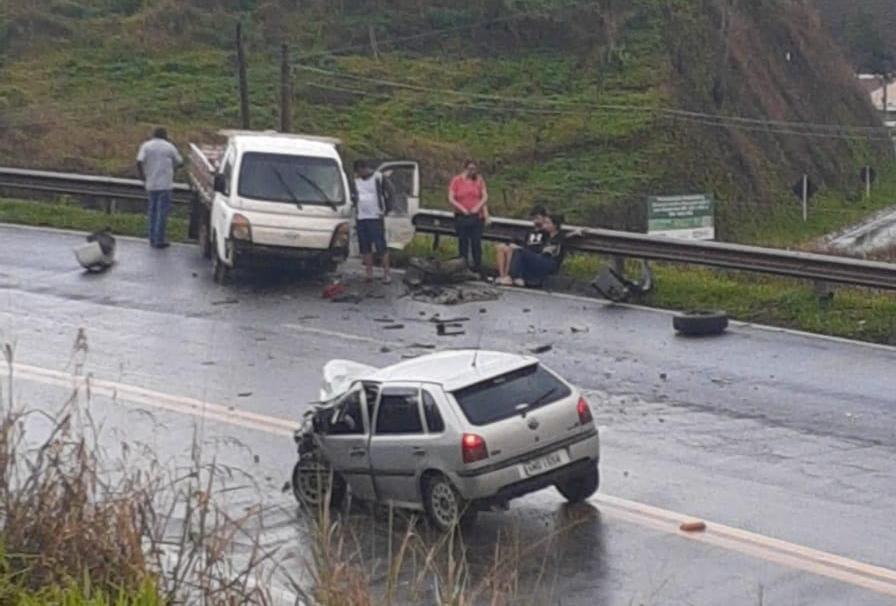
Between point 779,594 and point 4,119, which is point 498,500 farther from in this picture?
point 4,119

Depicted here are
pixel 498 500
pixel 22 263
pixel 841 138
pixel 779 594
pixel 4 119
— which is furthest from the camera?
pixel 841 138

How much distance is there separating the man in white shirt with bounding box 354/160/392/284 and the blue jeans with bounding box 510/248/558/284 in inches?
65.0

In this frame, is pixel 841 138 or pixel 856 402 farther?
pixel 841 138

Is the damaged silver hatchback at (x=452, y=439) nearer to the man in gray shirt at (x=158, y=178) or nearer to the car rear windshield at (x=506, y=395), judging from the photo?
the car rear windshield at (x=506, y=395)

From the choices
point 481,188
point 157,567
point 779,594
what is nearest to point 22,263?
point 481,188

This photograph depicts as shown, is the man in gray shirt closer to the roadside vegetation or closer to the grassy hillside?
the roadside vegetation

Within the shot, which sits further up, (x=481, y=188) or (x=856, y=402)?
(x=481, y=188)

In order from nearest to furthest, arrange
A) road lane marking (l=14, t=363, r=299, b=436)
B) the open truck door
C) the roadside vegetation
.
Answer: the roadside vegetation < road lane marking (l=14, t=363, r=299, b=436) < the open truck door

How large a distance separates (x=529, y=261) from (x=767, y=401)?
20.9 ft

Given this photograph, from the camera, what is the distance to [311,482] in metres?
13.4

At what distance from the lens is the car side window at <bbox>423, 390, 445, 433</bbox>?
12.6 metres

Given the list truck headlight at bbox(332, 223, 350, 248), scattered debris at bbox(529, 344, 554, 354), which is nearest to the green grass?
truck headlight at bbox(332, 223, 350, 248)

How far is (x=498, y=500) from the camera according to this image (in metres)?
12.5

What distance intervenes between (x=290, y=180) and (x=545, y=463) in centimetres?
1120
